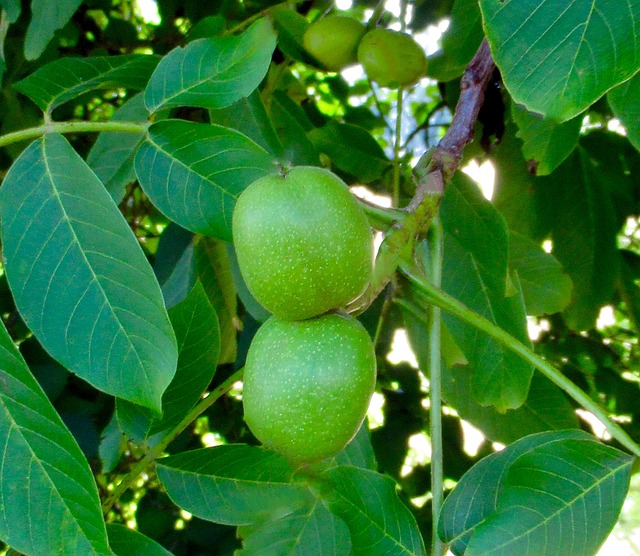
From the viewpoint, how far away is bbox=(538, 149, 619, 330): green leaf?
1.58 m

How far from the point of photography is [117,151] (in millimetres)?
1028

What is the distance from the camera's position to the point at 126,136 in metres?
1.03

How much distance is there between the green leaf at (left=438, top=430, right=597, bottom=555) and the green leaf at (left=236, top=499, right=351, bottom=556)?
0.15 m

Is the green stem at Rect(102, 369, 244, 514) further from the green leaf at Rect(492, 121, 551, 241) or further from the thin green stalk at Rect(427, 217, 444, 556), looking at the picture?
the green leaf at Rect(492, 121, 551, 241)

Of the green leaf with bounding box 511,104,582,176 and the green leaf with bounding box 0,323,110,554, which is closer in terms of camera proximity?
the green leaf with bounding box 0,323,110,554

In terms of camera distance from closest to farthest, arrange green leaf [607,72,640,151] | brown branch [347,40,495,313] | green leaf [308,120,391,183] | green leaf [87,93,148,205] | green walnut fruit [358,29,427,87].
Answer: brown branch [347,40,495,313] < green leaf [607,72,640,151] < green leaf [87,93,148,205] < green walnut fruit [358,29,427,87] < green leaf [308,120,391,183]

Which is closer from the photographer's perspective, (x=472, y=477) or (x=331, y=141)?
(x=472, y=477)

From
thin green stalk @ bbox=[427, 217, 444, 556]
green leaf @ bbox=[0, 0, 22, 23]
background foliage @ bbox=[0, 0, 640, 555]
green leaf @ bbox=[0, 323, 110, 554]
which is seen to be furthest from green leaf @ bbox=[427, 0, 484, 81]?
green leaf @ bbox=[0, 323, 110, 554]

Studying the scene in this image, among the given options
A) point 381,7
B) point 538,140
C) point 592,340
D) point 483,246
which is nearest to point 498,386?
point 483,246

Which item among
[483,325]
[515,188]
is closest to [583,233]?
[515,188]

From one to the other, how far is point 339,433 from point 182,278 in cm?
55

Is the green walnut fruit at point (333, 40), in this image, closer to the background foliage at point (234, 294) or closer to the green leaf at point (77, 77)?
the background foliage at point (234, 294)

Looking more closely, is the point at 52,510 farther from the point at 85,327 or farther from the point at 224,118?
the point at 224,118

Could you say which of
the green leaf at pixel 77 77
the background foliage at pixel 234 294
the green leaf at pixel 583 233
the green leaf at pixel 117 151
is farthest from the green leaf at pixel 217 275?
the green leaf at pixel 583 233
